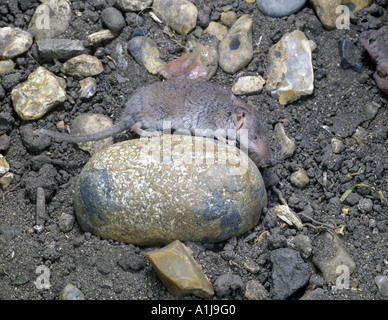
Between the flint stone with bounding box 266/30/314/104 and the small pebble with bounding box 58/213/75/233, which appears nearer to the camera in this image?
the small pebble with bounding box 58/213/75/233

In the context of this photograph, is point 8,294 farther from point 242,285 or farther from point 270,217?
point 270,217

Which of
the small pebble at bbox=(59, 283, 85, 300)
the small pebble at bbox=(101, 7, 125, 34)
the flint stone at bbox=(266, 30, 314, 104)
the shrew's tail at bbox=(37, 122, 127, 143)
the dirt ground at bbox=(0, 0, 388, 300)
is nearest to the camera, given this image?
the small pebble at bbox=(59, 283, 85, 300)

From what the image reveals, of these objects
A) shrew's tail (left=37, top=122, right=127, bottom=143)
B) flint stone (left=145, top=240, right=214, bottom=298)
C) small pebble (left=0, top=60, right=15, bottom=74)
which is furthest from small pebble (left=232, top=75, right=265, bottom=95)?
small pebble (left=0, top=60, right=15, bottom=74)

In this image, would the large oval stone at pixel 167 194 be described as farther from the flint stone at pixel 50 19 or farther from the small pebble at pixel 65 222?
the flint stone at pixel 50 19

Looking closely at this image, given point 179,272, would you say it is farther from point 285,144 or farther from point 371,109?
point 371,109

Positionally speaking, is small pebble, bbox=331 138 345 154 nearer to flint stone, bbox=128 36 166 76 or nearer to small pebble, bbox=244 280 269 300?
small pebble, bbox=244 280 269 300

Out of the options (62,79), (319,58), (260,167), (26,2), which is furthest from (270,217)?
(26,2)
